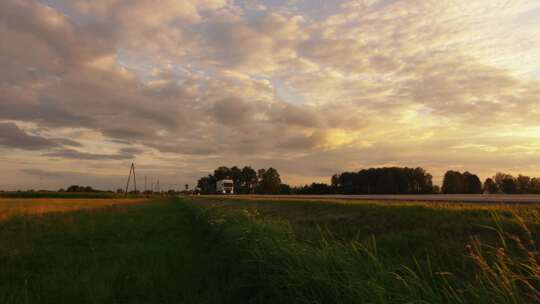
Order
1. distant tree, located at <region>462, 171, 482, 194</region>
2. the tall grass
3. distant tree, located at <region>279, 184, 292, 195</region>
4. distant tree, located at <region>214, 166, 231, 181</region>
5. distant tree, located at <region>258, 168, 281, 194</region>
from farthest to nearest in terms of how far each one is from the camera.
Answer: distant tree, located at <region>214, 166, 231, 181</region> < distant tree, located at <region>258, 168, 281, 194</region> < distant tree, located at <region>279, 184, 292, 195</region> < distant tree, located at <region>462, 171, 482, 194</region> < the tall grass

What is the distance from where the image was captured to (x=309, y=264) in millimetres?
5512

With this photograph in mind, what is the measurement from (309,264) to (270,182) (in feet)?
485

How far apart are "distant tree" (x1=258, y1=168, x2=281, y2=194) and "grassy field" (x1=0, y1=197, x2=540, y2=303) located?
444 feet

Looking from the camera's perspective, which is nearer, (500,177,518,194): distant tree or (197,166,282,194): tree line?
(500,177,518,194): distant tree

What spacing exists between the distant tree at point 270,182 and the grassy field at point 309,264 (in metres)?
135

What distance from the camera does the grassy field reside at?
437 cm

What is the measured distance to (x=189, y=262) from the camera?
10.6 meters

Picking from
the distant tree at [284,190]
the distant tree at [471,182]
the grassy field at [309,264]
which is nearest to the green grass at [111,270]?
the grassy field at [309,264]

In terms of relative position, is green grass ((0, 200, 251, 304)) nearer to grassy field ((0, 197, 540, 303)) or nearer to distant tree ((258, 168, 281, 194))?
grassy field ((0, 197, 540, 303))

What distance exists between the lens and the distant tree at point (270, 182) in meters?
151

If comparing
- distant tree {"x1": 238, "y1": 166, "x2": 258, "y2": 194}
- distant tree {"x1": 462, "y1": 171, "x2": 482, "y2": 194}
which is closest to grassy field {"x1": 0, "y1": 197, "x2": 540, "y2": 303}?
distant tree {"x1": 462, "y1": 171, "x2": 482, "y2": 194}

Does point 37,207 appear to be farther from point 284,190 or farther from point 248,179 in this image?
point 248,179

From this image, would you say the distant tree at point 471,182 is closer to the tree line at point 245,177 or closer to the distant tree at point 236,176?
the tree line at point 245,177

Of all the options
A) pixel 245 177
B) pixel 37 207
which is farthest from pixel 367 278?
pixel 245 177
